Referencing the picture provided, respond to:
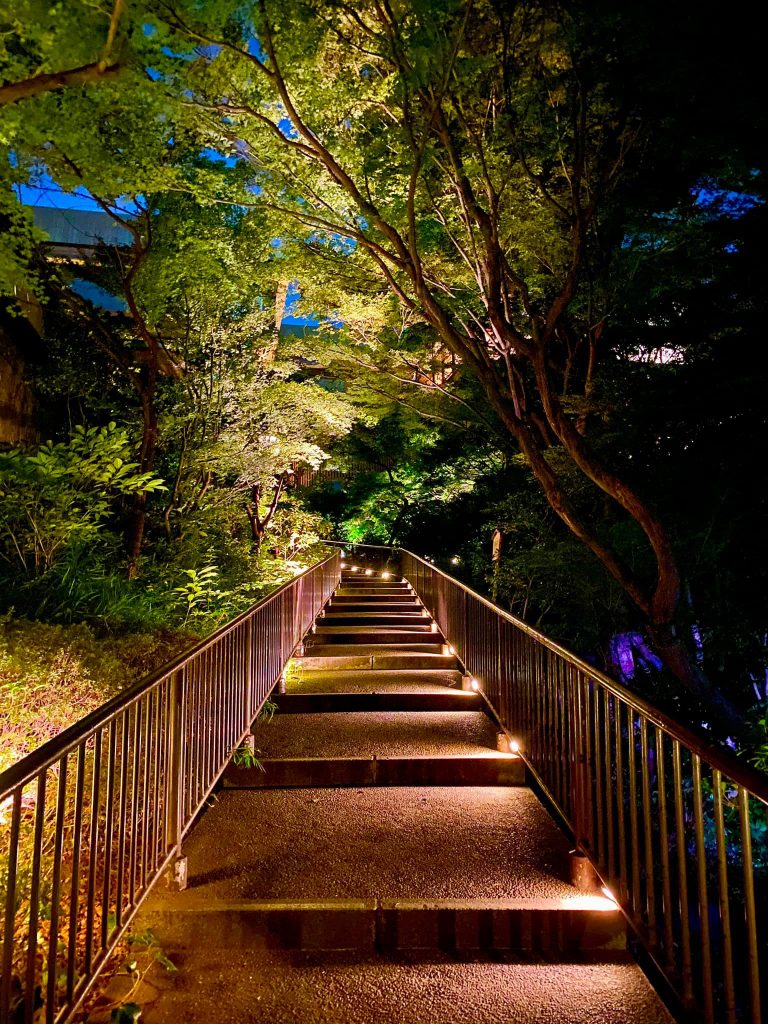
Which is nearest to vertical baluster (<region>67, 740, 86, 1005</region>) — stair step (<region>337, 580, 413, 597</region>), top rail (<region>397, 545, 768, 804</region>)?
top rail (<region>397, 545, 768, 804</region>)

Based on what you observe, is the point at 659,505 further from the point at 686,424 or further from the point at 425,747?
the point at 425,747

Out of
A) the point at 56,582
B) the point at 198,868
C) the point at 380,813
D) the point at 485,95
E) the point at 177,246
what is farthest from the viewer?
the point at 177,246

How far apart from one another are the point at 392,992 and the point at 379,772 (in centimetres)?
185

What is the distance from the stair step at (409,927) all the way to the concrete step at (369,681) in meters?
2.97

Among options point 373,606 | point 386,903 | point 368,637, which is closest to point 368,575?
point 373,606

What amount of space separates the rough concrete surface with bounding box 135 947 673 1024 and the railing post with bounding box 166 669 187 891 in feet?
1.40

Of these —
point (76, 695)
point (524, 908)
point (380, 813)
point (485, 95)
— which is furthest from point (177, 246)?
point (524, 908)

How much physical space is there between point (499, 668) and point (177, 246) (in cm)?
802

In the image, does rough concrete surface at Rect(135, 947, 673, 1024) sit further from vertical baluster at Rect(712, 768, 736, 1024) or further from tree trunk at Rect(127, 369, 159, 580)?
tree trunk at Rect(127, 369, 159, 580)

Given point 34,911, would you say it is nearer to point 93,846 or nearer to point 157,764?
point 93,846

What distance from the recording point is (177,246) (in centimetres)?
869

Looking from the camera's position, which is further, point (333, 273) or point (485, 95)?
point (333, 273)

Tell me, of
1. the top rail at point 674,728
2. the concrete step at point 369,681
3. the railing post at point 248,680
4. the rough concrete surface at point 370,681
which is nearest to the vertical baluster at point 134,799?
the railing post at point 248,680

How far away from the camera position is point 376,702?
18.4 ft
